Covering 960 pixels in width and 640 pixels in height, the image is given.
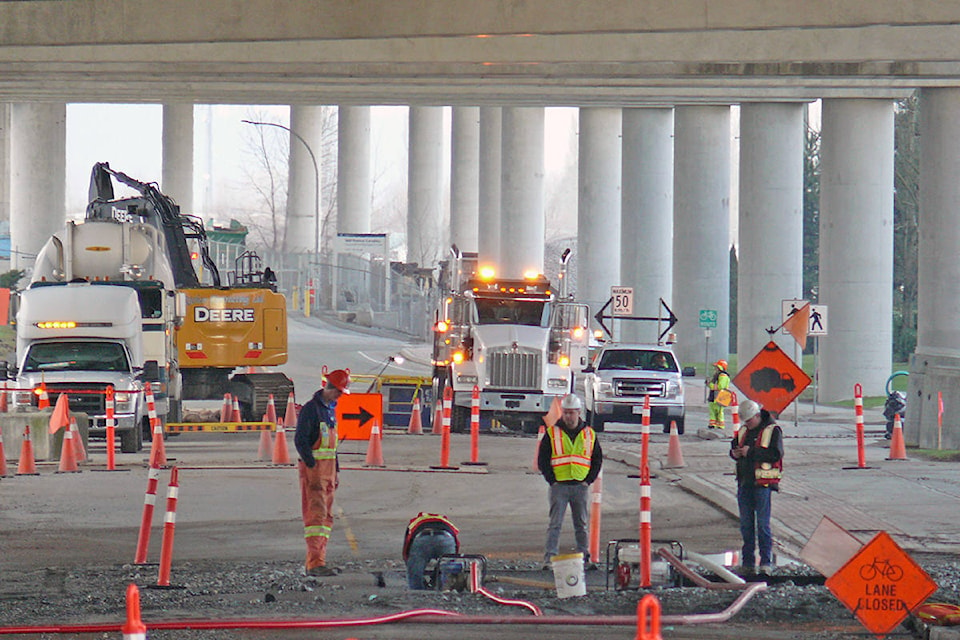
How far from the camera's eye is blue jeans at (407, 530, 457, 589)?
1386 cm

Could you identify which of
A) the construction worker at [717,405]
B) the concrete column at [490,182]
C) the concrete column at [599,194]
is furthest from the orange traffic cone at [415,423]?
the concrete column at [490,182]

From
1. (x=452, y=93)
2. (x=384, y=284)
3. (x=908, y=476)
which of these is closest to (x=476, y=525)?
(x=908, y=476)

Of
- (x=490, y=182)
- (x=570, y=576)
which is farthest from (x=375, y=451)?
(x=490, y=182)

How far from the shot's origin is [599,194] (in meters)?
72.8

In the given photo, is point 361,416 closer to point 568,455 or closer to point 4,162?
point 568,455

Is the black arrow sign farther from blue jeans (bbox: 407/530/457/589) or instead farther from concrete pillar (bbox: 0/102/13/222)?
concrete pillar (bbox: 0/102/13/222)

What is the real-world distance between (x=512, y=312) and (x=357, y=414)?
9.77 m

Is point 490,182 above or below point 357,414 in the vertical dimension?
above

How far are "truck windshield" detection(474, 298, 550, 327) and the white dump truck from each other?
288 inches

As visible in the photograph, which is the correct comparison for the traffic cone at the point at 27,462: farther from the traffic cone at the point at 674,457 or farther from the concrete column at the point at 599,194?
the concrete column at the point at 599,194

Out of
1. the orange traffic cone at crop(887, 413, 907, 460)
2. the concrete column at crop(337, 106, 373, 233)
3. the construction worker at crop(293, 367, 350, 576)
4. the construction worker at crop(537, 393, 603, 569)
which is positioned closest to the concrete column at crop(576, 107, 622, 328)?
the concrete column at crop(337, 106, 373, 233)

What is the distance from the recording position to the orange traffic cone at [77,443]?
Answer: 25.1 meters

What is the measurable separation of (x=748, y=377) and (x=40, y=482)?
9.96 meters

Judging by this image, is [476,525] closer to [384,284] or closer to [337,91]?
[337,91]
